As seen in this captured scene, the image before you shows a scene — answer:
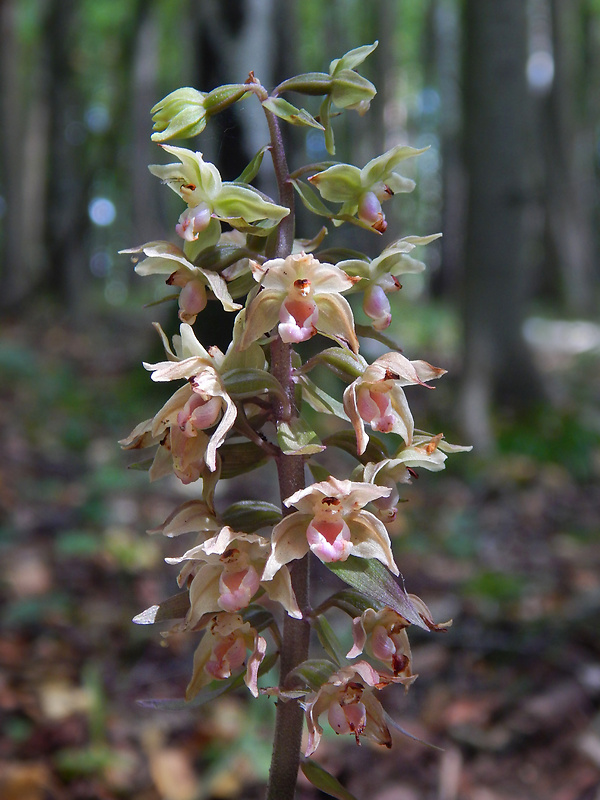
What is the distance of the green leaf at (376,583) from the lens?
1.30 meters

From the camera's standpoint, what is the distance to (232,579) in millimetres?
1345

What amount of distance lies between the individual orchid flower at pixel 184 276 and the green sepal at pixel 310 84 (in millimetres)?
337

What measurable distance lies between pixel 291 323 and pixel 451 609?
254 centimetres

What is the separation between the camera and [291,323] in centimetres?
134

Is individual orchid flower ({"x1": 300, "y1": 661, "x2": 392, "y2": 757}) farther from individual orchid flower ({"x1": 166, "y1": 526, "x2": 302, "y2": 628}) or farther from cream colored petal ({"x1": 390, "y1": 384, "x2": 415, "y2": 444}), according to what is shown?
cream colored petal ({"x1": 390, "y1": 384, "x2": 415, "y2": 444})

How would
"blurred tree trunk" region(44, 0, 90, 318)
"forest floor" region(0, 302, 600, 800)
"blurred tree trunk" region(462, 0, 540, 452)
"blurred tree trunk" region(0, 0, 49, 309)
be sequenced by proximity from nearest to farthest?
1. "forest floor" region(0, 302, 600, 800)
2. "blurred tree trunk" region(462, 0, 540, 452)
3. "blurred tree trunk" region(44, 0, 90, 318)
4. "blurred tree trunk" region(0, 0, 49, 309)

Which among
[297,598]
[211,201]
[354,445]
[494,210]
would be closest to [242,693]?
[297,598]

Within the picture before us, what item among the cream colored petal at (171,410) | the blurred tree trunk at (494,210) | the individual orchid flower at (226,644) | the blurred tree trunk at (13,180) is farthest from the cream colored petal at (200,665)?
the blurred tree trunk at (13,180)

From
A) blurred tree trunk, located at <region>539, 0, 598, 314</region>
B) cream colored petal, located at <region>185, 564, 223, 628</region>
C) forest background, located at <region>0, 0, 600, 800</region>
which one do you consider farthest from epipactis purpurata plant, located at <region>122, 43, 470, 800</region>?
blurred tree trunk, located at <region>539, 0, 598, 314</region>

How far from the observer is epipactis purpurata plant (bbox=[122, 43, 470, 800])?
52.4 inches

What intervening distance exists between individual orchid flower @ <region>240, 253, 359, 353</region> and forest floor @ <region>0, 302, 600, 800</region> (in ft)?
2.84

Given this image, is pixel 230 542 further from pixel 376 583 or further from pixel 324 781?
pixel 324 781

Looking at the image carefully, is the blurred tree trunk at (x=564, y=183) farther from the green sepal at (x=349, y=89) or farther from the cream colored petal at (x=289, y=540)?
the cream colored petal at (x=289, y=540)

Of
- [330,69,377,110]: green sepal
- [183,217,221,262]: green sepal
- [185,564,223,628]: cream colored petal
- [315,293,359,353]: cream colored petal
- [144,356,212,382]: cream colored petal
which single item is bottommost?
[185,564,223,628]: cream colored petal
